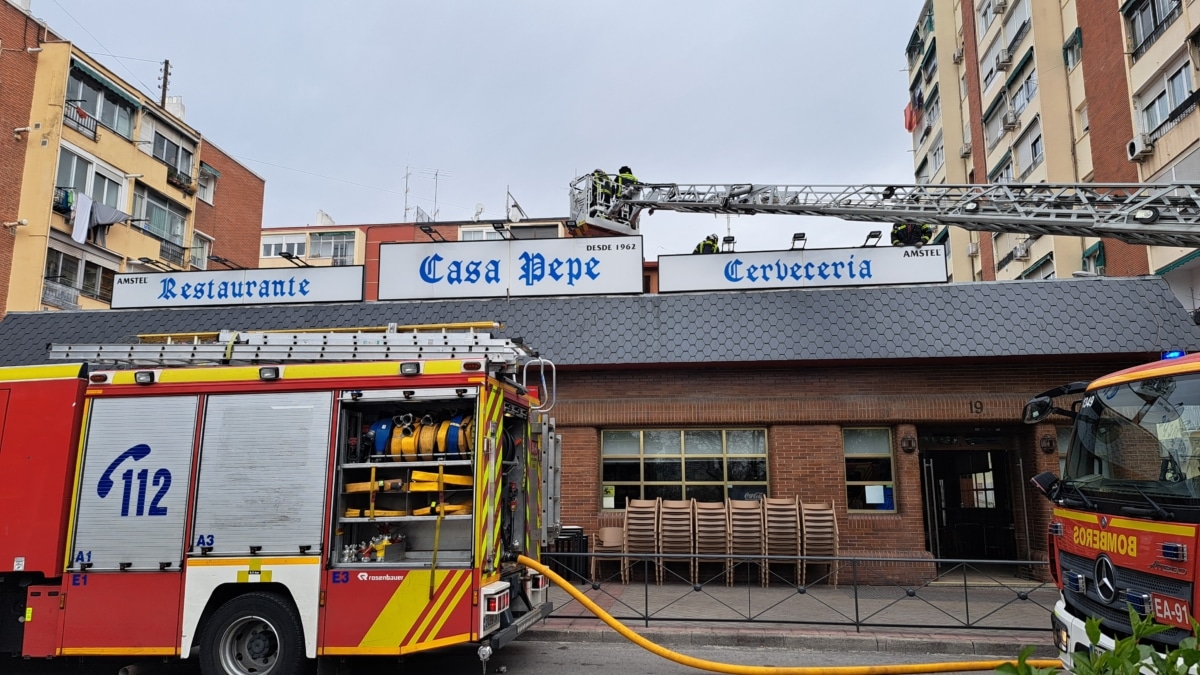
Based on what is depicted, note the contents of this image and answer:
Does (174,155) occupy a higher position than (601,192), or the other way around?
(174,155)

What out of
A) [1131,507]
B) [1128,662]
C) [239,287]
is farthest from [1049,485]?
[239,287]

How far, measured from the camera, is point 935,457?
14.6 metres

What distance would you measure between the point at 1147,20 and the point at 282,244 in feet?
171

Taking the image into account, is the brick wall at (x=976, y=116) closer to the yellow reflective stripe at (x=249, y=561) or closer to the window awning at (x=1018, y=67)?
the window awning at (x=1018, y=67)

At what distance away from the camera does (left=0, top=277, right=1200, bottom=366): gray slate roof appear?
12.3 m

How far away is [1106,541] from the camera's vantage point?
534 cm

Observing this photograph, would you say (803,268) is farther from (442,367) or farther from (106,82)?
(106,82)

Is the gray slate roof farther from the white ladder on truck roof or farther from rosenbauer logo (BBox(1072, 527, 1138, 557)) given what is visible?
rosenbauer logo (BBox(1072, 527, 1138, 557))

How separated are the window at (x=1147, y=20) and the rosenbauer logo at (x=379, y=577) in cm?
2534

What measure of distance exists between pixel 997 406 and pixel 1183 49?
15.2 meters

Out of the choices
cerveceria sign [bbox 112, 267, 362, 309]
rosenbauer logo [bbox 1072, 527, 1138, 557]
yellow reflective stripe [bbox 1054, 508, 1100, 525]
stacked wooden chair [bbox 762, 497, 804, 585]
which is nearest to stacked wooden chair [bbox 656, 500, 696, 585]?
stacked wooden chair [bbox 762, 497, 804, 585]

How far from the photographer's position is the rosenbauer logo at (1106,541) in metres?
5.05

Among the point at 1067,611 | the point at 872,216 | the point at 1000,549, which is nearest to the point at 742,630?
the point at 1067,611

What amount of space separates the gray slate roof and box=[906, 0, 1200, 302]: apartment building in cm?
244
